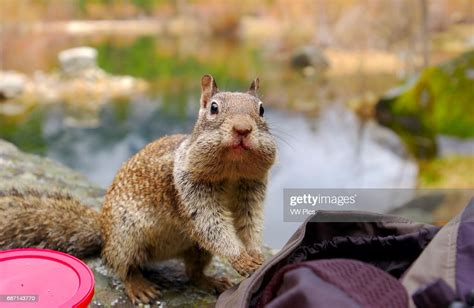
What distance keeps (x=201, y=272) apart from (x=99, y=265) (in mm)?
245

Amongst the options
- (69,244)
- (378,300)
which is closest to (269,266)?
(378,300)

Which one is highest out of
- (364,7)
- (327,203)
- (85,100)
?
(364,7)

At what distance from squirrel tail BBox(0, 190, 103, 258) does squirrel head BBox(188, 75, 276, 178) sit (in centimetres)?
36

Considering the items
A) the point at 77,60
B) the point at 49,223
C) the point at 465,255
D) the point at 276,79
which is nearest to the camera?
the point at 465,255

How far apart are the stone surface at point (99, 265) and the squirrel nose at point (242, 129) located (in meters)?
0.46

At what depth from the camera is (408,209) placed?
2416mm

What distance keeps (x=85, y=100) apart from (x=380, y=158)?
140 cm

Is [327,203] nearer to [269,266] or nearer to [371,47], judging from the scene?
[269,266]

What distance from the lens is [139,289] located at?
4.13 ft

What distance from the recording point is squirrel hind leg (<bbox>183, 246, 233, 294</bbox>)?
130cm

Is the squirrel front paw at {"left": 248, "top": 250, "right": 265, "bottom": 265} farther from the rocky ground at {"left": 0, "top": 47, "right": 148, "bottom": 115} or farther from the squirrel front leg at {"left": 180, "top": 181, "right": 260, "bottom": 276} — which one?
the rocky ground at {"left": 0, "top": 47, "right": 148, "bottom": 115}
